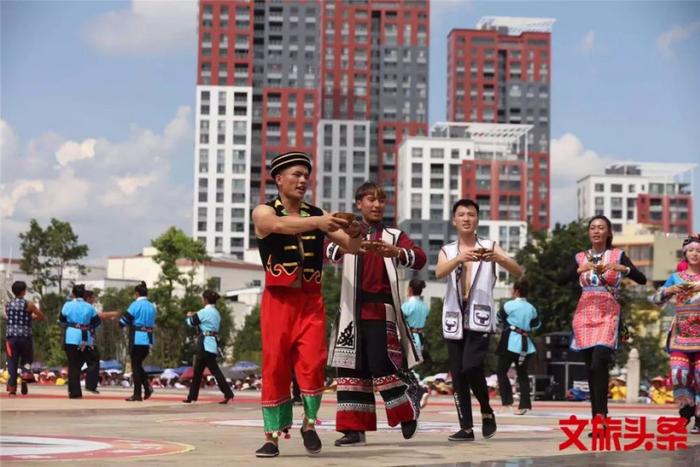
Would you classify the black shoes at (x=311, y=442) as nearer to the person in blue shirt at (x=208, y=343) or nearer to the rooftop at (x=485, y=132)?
the person in blue shirt at (x=208, y=343)

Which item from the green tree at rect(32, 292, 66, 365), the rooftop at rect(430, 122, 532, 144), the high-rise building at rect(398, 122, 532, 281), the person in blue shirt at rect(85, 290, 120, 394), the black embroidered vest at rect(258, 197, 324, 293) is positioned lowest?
the green tree at rect(32, 292, 66, 365)

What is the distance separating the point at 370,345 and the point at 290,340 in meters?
0.98

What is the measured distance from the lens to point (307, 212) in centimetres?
823

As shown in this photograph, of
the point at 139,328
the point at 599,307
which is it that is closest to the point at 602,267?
the point at 599,307

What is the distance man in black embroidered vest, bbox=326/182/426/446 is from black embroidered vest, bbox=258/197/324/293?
68 cm

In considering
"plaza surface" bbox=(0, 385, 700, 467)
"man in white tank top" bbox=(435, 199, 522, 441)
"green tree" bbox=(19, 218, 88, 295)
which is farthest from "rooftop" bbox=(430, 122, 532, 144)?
"man in white tank top" bbox=(435, 199, 522, 441)

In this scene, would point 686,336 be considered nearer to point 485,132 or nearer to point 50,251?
point 50,251

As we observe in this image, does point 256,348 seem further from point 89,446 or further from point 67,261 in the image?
point 89,446

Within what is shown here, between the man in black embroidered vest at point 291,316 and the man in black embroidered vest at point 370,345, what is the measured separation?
688 millimetres

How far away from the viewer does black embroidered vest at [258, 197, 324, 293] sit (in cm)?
794

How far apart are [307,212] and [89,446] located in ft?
7.24

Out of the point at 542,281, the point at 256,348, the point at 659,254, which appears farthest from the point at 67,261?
the point at 659,254

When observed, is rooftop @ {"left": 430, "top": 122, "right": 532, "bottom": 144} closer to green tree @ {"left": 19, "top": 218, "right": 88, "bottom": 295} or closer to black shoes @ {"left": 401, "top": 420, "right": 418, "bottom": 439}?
green tree @ {"left": 19, "top": 218, "right": 88, "bottom": 295}

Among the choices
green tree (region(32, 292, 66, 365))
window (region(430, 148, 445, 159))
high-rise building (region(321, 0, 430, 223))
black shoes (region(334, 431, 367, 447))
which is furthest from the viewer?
high-rise building (region(321, 0, 430, 223))
